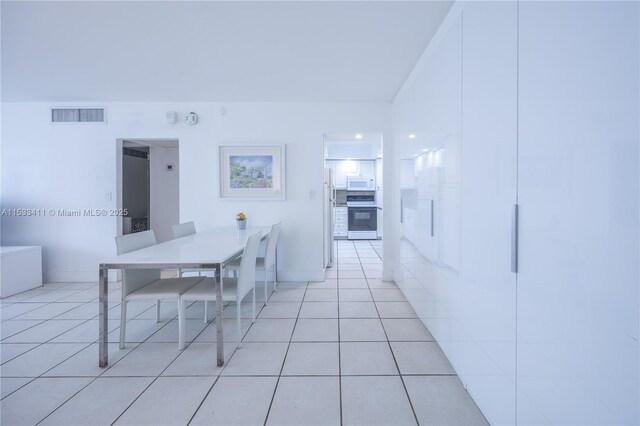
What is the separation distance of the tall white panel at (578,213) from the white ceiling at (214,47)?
136 cm

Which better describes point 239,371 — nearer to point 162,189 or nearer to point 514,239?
point 514,239

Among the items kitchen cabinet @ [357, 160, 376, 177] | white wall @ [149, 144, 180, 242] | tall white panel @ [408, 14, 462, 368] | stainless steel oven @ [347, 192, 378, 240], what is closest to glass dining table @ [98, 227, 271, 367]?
tall white panel @ [408, 14, 462, 368]

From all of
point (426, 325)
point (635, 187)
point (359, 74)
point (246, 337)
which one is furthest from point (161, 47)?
point (426, 325)

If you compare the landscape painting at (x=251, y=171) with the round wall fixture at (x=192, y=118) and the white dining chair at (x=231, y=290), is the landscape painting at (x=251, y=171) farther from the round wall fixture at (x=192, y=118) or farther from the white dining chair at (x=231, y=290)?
the white dining chair at (x=231, y=290)

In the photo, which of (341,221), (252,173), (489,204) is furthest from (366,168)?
(489,204)

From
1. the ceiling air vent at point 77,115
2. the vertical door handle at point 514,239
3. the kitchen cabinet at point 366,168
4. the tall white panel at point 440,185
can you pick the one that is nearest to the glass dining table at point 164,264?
the tall white panel at point 440,185

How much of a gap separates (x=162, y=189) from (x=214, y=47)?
3.92 m

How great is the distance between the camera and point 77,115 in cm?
409

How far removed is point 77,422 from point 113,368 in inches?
20.4

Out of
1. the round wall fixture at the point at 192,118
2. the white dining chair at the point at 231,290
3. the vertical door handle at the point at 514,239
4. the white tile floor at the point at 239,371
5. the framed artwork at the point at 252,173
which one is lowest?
the white tile floor at the point at 239,371

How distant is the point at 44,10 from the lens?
206 cm

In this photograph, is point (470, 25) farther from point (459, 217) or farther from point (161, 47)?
point (161, 47)

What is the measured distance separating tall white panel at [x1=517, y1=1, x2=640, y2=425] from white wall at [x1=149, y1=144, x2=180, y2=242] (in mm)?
5847

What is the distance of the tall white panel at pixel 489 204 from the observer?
4.11 feet
